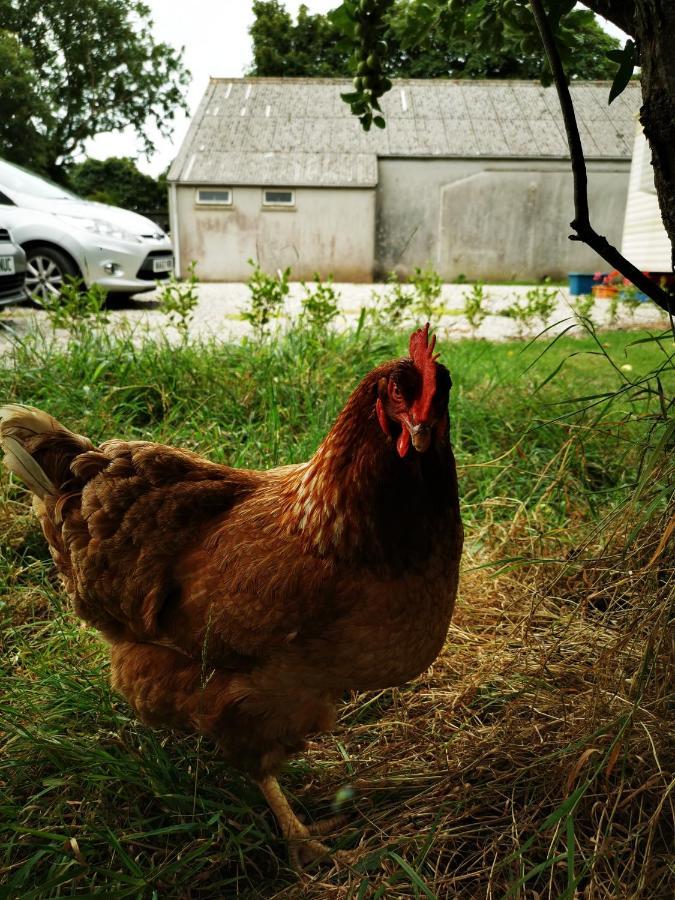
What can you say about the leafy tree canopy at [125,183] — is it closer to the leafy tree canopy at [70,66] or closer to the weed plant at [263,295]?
the leafy tree canopy at [70,66]

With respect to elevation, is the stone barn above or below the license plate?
above

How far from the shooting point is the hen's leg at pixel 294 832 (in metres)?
1.47

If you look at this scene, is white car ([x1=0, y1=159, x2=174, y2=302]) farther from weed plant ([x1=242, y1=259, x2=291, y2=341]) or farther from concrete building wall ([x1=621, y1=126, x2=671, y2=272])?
concrete building wall ([x1=621, y1=126, x2=671, y2=272])

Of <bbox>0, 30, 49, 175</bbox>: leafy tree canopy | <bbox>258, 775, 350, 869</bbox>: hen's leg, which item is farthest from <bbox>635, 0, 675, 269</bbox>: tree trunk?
<bbox>0, 30, 49, 175</bbox>: leafy tree canopy

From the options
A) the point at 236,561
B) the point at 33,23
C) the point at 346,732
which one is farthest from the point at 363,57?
the point at 33,23

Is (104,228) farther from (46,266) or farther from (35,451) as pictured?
(35,451)

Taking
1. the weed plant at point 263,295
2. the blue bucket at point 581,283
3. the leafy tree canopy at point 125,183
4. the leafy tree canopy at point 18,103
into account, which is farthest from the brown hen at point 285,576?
the leafy tree canopy at point 125,183

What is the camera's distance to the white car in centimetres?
621

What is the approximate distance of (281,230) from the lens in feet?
49.6

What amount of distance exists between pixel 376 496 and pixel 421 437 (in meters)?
0.24

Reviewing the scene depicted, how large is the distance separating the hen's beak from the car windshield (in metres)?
6.24

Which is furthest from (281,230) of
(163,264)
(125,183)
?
(125,183)

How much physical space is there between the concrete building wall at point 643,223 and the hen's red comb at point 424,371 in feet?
30.6

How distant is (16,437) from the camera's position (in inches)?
73.5
